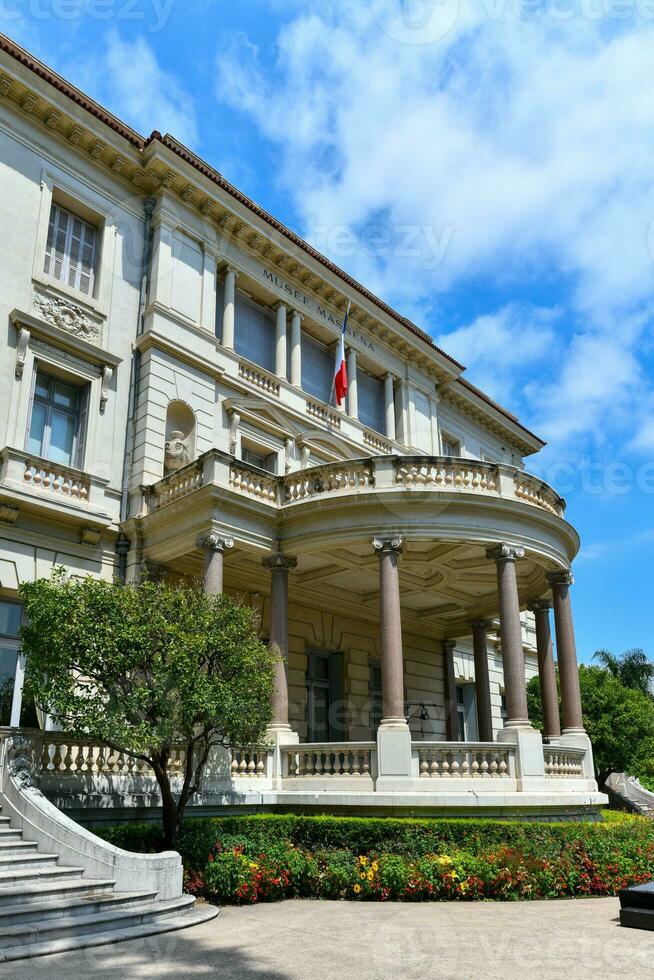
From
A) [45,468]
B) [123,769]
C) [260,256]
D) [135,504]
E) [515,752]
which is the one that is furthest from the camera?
[260,256]

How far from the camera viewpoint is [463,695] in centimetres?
3072

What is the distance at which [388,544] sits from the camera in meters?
17.4

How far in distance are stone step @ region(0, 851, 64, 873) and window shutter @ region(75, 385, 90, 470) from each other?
10124 millimetres

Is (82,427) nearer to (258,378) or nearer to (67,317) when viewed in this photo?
(67,317)

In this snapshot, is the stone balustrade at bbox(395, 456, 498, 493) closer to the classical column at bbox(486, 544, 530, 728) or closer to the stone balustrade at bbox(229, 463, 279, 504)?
the classical column at bbox(486, 544, 530, 728)

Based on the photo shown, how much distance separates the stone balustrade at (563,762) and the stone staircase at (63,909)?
8462 millimetres

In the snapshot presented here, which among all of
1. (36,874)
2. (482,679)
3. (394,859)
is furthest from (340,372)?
(36,874)

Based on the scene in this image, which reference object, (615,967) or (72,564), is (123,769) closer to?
(72,564)

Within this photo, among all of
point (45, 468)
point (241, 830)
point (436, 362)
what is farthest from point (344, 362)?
point (241, 830)

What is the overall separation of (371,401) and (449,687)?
10547 mm

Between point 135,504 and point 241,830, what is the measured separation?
28.2 ft

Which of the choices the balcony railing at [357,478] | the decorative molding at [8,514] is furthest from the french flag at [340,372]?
the decorative molding at [8,514]

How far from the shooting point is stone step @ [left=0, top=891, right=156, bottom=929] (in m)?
9.40

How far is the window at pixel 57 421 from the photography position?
19.1 meters
